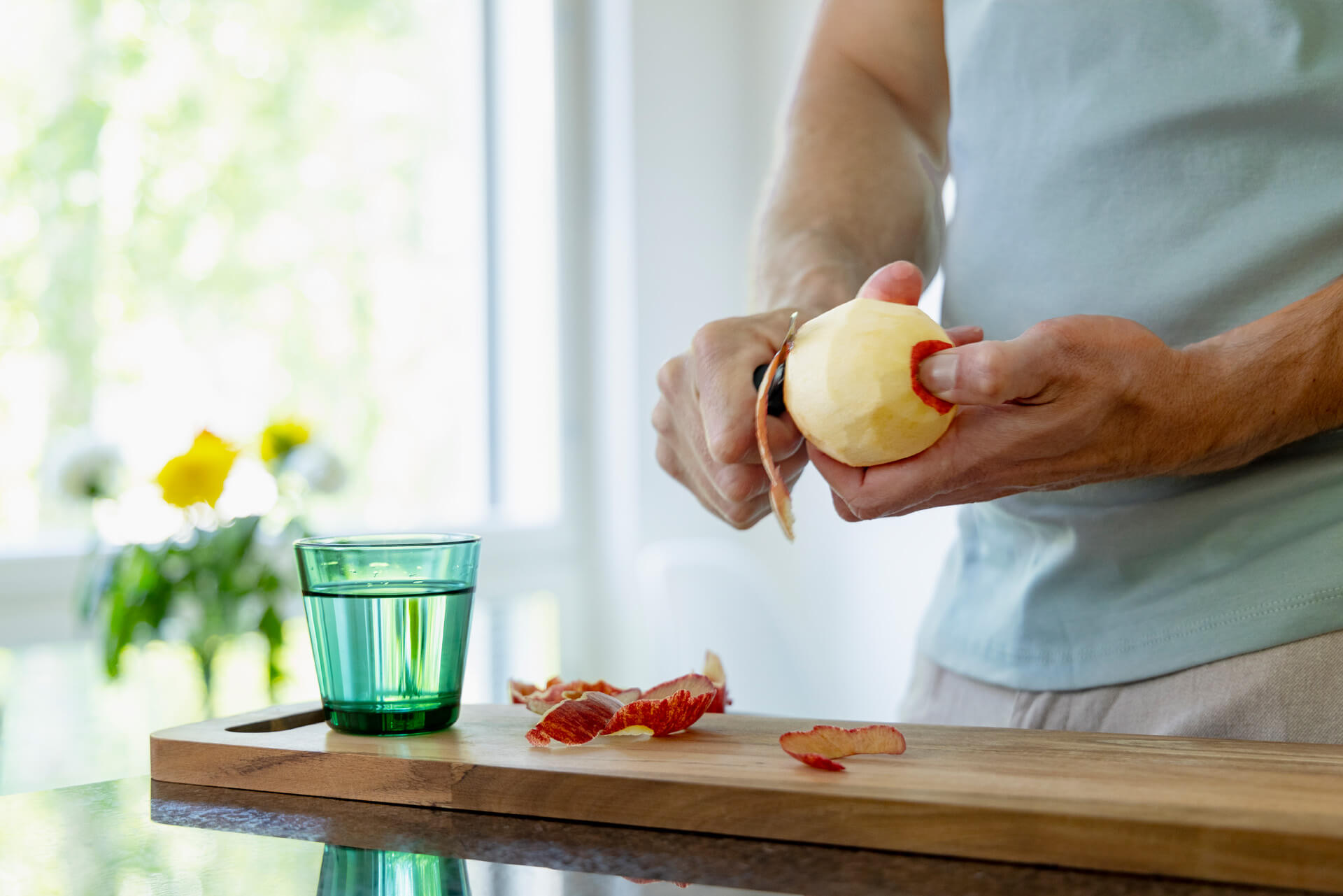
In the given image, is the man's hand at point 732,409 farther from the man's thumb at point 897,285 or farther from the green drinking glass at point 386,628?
the green drinking glass at point 386,628

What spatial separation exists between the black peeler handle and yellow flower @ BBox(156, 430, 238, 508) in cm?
93

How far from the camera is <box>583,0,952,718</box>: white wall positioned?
7.80 ft

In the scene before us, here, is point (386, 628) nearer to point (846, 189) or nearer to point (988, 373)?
point (988, 373)

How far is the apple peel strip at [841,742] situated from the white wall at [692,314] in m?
1.68

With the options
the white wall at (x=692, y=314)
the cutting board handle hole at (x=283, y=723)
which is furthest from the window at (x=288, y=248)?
the cutting board handle hole at (x=283, y=723)

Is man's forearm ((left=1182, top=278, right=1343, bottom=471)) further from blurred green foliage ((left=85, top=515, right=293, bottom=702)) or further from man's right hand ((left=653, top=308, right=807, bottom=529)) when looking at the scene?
blurred green foliage ((left=85, top=515, right=293, bottom=702))

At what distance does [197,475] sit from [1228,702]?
3.84ft

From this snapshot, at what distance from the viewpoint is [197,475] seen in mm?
1392

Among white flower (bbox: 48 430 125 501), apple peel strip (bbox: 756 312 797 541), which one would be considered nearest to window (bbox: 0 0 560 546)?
white flower (bbox: 48 430 125 501)

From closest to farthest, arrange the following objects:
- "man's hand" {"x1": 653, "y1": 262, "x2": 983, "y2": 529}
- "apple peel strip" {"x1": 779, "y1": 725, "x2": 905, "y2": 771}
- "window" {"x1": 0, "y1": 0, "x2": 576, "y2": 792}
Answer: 1. "apple peel strip" {"x1": 779, "y1": 725, "x2": 905, "y2": 771}
2. "man's hand" {"x1": 653, "y1": 262, "x2": 983, "y2": 529}
3. "window" {"x1": 0, "y1": 0, "x2": 576, "y2": 792}

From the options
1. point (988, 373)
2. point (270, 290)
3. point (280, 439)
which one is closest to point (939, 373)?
point (988, 373)

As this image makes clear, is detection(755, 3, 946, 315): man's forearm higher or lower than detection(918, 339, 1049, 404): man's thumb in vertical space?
higher

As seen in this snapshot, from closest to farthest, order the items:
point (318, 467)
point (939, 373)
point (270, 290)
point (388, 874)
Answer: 1. point (388, 874)
2. point (939, 373)
3. point (318, 467)
4. point (270, 290)

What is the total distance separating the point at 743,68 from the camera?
2668 millimetres
